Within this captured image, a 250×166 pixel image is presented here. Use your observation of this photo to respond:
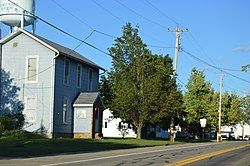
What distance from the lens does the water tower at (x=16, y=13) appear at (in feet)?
143

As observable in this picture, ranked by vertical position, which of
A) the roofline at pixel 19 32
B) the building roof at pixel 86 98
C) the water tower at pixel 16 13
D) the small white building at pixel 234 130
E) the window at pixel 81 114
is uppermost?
the water tower at pixel 16 13

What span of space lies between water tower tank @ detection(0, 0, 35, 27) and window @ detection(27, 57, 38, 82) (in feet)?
14.7

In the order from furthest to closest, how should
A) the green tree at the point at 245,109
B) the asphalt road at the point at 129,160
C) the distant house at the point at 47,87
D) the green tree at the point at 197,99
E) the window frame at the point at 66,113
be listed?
the green tree at the point at 245,109
the green tree at the point at 197,99
the window frame at the point at 66,113
the distant house at the point at 47,87
the asphalt road at the point at 129,160

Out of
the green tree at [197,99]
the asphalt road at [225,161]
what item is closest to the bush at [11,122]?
the asphalt road at [225,161]

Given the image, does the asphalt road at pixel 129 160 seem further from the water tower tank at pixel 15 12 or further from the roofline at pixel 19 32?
the water tower tank at pixel 15 12

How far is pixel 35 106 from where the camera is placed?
1624 inches

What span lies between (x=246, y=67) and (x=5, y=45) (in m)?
31.8

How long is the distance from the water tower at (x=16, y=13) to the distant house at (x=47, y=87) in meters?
2.52

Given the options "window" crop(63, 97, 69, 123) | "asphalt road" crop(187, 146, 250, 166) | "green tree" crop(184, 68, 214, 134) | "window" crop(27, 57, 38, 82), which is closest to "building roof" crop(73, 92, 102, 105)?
"window" crop(63, 97, 69, 123)

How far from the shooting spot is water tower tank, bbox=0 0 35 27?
144 feet

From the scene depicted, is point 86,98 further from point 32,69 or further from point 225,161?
point 225,161

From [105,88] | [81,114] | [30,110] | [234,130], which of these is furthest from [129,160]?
[234,130]

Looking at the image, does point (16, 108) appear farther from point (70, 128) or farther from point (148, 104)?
point (148, 104)

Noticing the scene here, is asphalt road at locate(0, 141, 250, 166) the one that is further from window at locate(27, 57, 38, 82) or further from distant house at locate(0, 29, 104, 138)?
window at locate(27, 57, 38, 82)
